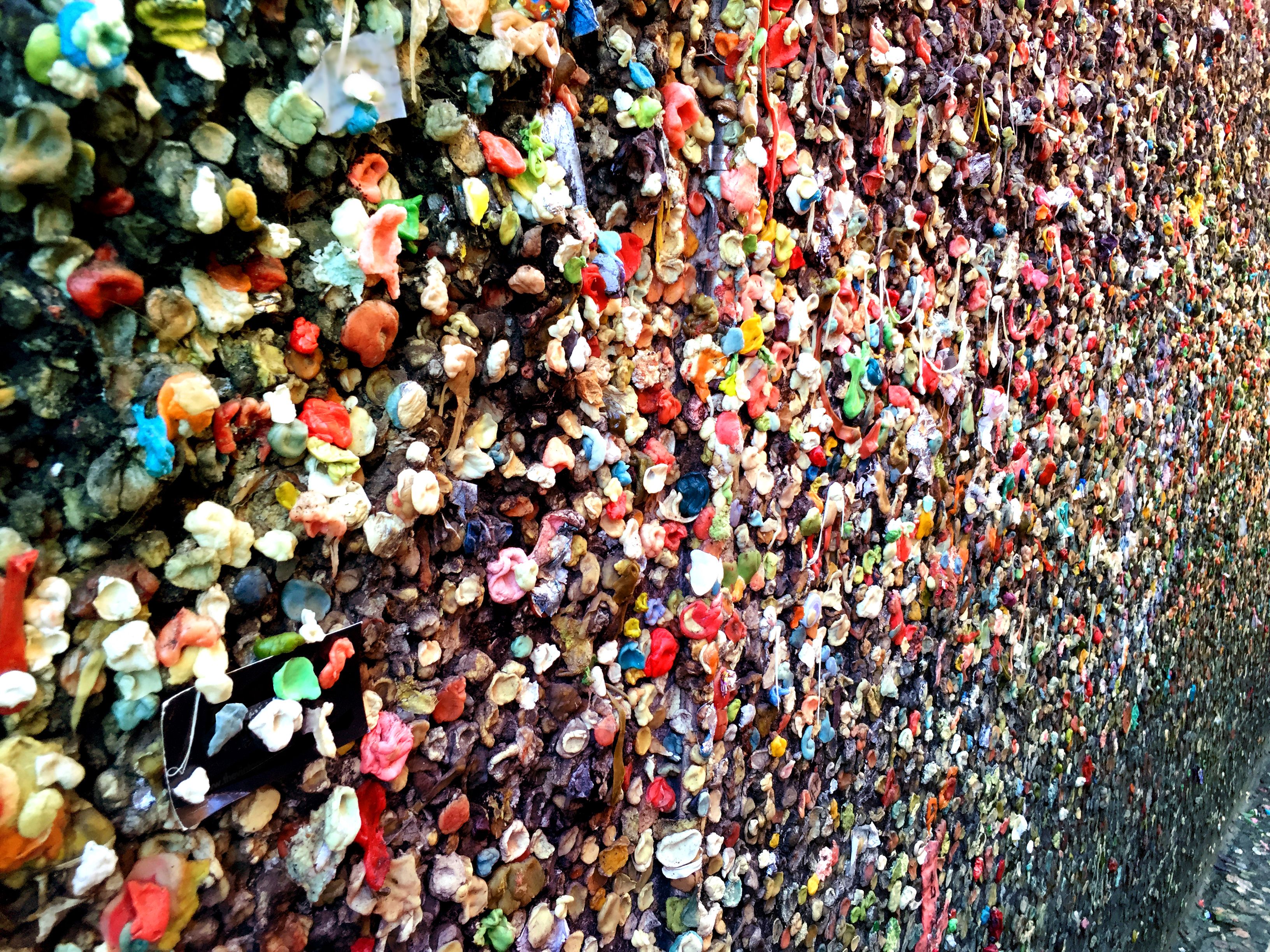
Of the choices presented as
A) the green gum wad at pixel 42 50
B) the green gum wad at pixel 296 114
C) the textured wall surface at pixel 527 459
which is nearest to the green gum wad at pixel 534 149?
the textured wall surface at pixel 527 459

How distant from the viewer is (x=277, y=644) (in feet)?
1.57

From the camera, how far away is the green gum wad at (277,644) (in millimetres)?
473

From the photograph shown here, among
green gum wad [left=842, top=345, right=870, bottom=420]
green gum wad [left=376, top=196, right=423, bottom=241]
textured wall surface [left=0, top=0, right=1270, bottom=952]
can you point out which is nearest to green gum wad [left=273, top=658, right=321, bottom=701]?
textured wall surface [left=0, top=0, right=1270, bottom=952]

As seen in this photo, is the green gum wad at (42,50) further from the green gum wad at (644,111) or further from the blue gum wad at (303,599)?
the green gum wad at (644,111)

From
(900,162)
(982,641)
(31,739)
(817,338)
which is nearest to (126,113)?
(31,739)

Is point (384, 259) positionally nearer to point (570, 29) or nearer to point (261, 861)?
point (570, 29)

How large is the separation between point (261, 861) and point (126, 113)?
41 cm

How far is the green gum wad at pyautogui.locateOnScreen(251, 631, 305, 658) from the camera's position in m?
0.47

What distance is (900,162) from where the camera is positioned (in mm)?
990

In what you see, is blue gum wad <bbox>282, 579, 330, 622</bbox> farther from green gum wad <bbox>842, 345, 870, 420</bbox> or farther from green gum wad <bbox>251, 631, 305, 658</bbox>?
green gum wad <bbox>842, 345, 870, 420</bbox>

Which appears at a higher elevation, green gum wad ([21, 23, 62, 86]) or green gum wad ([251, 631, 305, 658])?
green gum wad ([21, 23, 62, 86])

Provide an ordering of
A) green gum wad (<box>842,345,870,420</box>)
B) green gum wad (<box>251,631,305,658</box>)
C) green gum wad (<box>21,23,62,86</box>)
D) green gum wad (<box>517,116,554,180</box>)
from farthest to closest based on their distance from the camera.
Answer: green gum wad (<box>842,345,870,420</box>) → green gum wad (<box>517,116,554,180</box>) → green gum wad (<box>251,631,305,658</box>) → green gum wad (<box>21,23,62,86</box>)

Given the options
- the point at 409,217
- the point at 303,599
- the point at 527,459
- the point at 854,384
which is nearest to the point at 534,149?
the point at 409,217

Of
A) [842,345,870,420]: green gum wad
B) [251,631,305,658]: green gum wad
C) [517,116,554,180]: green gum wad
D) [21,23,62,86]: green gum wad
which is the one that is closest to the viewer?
[21,23,62,86]: green gum wad
